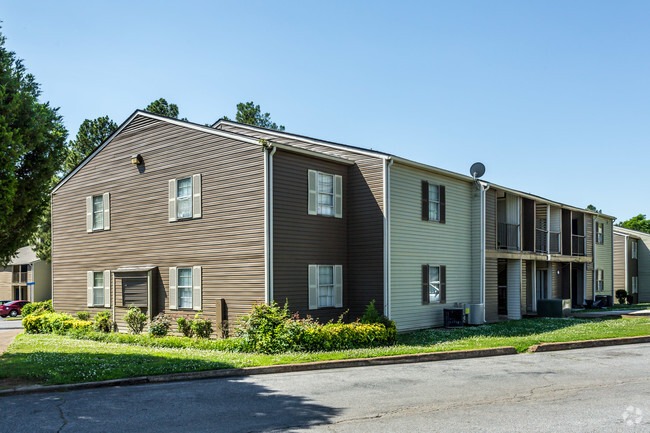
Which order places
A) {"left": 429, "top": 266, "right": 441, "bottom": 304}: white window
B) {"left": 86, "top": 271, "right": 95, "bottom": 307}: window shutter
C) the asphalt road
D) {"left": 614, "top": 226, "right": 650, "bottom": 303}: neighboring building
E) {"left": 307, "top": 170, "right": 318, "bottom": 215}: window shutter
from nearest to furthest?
the asphalt road
{"left": 307, "top": 170, "right": 318, "bottom": 215}: window shutter
{"left": 429, "top": 266, "right": 441, "bottom": 304}: white window
{"left": 86, "top": 271, "right": 95, "bottom": 307}: window shutter
{"left": 614, "top": 226, "right": 650, "bottom": 303}: neighboring building

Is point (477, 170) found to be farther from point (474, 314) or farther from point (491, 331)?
point (491, 331)

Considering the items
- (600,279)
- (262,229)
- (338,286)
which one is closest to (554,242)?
(600,279)

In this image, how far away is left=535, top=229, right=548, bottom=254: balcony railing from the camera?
1161 inches

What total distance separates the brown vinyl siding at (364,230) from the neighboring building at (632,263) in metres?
33.3

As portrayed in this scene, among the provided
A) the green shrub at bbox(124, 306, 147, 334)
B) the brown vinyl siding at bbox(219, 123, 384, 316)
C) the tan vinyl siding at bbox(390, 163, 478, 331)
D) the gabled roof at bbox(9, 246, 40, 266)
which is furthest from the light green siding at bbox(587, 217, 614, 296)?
the gabled roof at bbox(9, 246, 40, 266)

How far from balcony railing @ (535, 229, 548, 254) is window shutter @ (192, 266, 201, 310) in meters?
17.9

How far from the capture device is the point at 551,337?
18.2 m

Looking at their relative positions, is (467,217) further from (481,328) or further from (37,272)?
(37,272)

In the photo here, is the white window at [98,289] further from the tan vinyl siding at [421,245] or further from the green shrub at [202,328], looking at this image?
the tan vinyl siding at [421,245]

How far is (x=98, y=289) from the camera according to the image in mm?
23547

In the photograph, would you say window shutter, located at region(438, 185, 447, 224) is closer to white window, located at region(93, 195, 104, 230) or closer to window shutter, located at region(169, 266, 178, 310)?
window shutter, located at region(169, 266, 178, 310)

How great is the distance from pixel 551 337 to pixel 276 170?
10.2 metres

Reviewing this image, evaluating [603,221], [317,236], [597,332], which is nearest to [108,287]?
[317,236]
